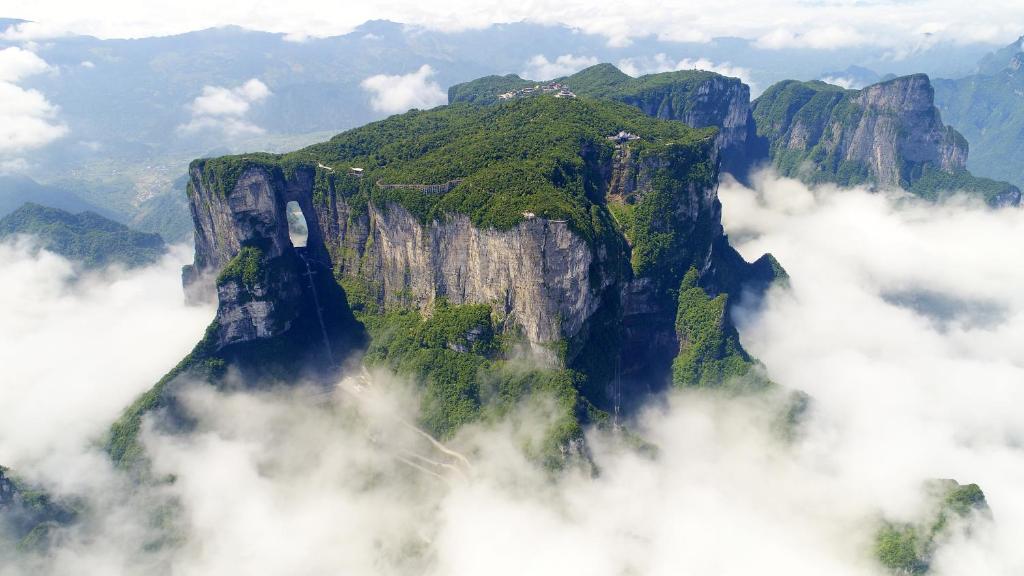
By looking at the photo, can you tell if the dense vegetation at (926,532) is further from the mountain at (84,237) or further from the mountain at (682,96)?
the mountain at (84,237)

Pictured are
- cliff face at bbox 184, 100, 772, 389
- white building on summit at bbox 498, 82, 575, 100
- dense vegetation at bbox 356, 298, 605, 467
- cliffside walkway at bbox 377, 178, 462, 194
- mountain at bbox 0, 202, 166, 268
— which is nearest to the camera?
dense vegetation at bbox 356, 298, 605, 467

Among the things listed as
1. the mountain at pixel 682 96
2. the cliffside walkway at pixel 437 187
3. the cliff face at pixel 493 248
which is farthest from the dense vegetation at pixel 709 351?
the mountain at pixel 682 96

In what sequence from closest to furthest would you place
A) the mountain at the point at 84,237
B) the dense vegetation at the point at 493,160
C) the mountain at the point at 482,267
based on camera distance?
the mountain at the point at 482,267
the dense vegetation at the point at 493,160
the mountain at the point at 84,237

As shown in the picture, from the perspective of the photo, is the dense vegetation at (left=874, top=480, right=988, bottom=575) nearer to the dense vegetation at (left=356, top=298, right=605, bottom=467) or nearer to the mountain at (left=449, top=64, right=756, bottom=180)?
the dense vegetation at (left=356, top=298, right=605, bottom=467)

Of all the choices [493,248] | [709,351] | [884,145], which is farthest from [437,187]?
[884,145]

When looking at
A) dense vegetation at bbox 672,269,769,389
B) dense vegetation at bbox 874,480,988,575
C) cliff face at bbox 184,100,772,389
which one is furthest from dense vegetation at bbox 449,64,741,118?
dense vegetation at bbox 874,480,988,575

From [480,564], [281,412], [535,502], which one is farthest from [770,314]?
[281,412]

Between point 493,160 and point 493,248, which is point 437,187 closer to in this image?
point 493,160
